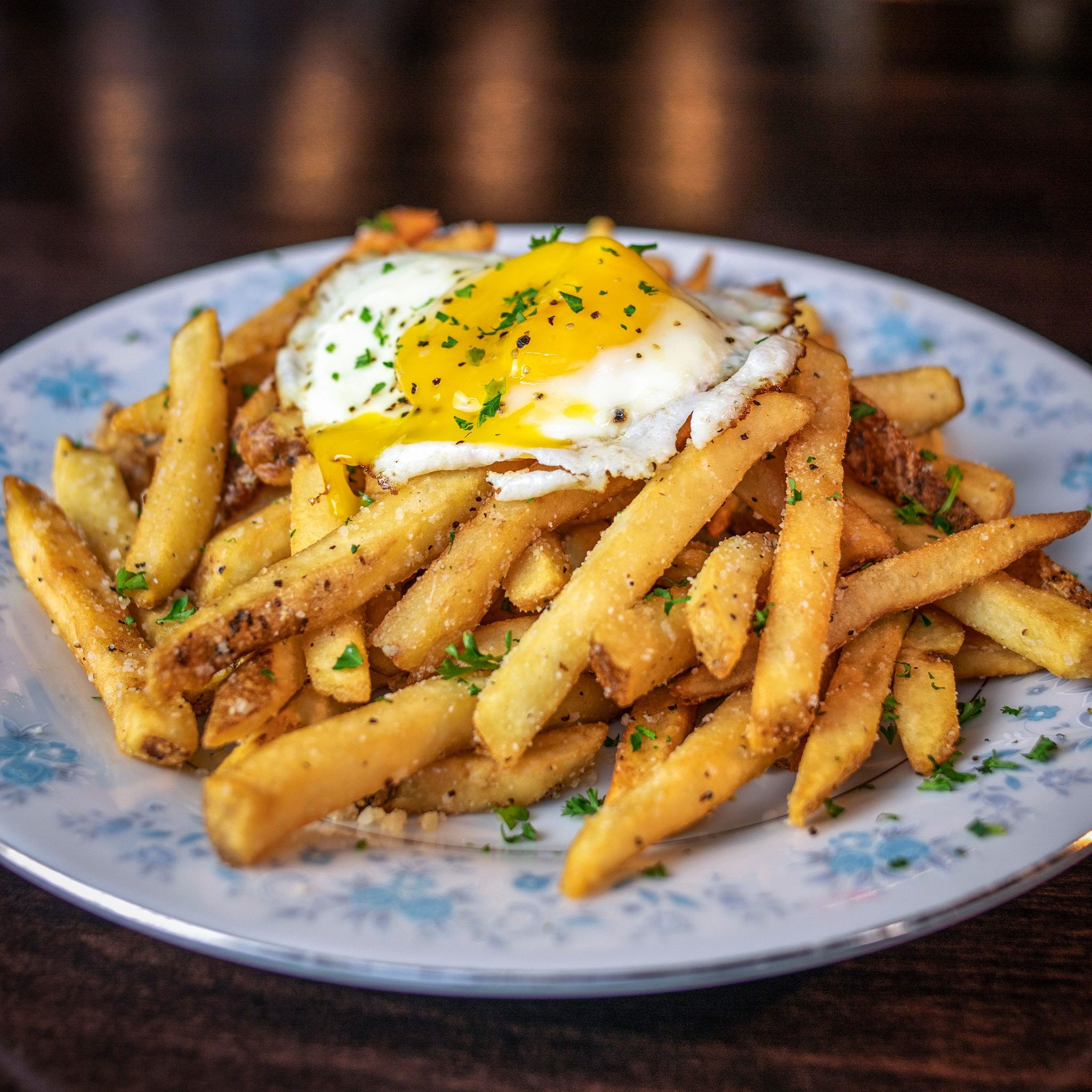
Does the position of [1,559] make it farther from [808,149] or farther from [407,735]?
[808,149]

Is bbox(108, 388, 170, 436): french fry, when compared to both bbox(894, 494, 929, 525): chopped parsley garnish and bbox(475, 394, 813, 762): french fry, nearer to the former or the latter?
bbox(475, 394, 813, 762): french fry

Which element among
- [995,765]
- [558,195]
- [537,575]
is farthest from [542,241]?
[558,195]

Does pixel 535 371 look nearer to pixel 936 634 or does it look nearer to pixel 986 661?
pixel 936 634

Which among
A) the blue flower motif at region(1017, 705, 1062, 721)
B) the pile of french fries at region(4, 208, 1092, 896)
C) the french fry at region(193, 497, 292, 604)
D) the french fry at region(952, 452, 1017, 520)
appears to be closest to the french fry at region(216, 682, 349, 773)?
the pile of french fries at region(4, 208, 1092, 896)

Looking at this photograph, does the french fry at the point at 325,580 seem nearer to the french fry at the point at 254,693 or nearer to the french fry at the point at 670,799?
the french fry at the point at 254,693

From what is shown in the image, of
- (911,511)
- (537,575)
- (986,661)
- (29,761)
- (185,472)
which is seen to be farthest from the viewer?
(185,472)
